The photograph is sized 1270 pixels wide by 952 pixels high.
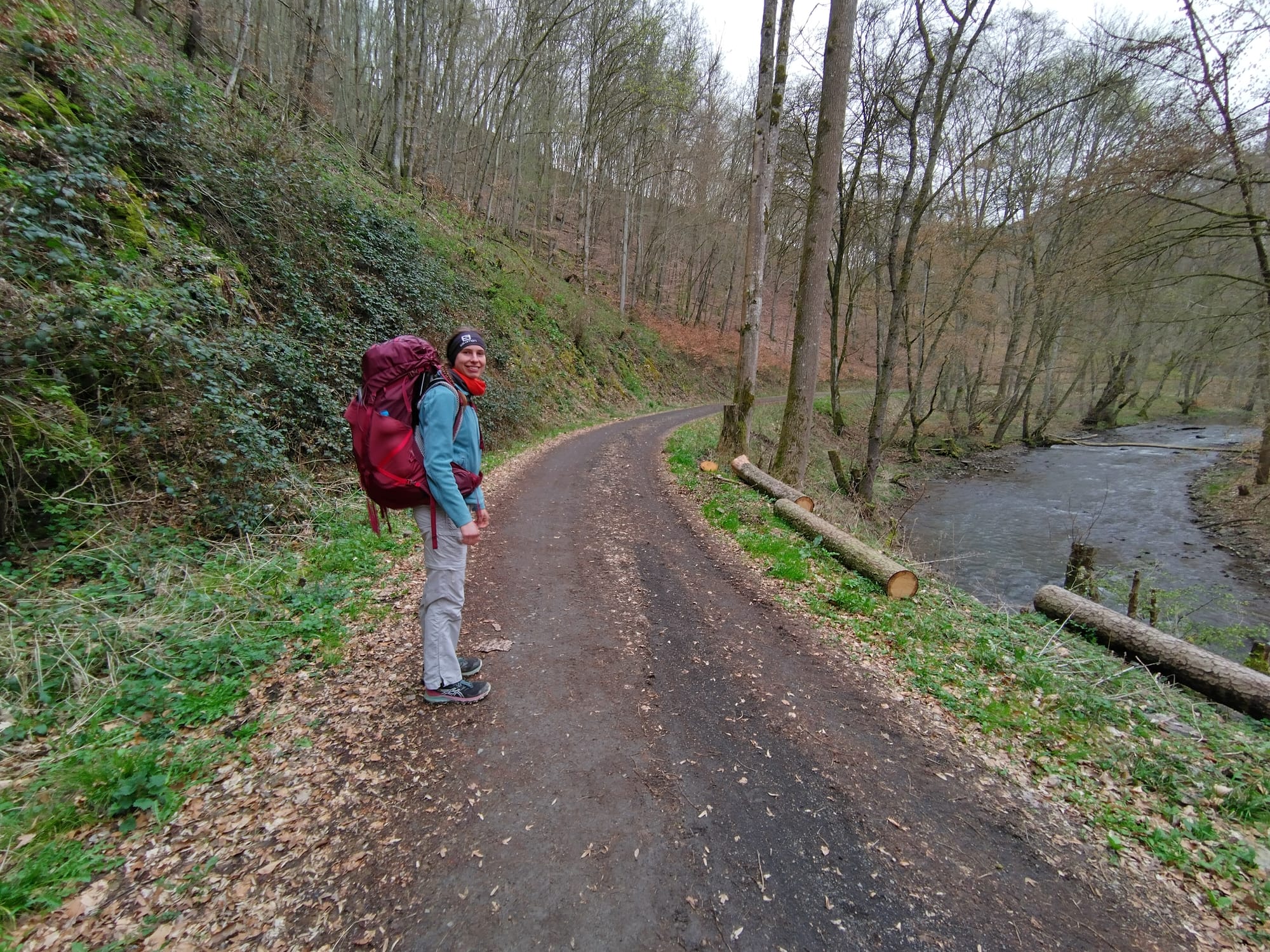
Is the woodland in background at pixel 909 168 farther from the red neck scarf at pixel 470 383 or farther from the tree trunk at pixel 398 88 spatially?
the red neck scarf at pixel 470 383

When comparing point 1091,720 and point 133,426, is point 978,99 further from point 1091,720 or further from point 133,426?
point 133,426

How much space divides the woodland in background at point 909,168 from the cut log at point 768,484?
477 cm

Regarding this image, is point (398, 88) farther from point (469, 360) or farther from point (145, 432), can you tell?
point (469, 360)

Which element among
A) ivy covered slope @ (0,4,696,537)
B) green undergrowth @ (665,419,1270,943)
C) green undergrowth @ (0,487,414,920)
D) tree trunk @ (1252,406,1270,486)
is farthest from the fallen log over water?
ivy covered slope @ (0,4,696,537)

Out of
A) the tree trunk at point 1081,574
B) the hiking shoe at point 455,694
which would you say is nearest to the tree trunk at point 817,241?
the tree trunk at point 1081,574

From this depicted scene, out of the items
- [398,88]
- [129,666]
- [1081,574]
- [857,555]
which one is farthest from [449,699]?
[398,88]

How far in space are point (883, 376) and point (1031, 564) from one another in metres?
5.74

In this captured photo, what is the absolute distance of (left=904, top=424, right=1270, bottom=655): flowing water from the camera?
8531 mm

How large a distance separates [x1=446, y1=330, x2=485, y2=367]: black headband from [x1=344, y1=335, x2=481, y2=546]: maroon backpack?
162mm

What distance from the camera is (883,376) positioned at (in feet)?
44.1

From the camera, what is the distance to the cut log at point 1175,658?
4.30 metres

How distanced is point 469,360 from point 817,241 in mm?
7710

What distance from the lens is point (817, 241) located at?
28.9 ft

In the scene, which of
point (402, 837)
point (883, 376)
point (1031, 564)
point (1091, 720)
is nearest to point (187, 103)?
point (402, 837)
